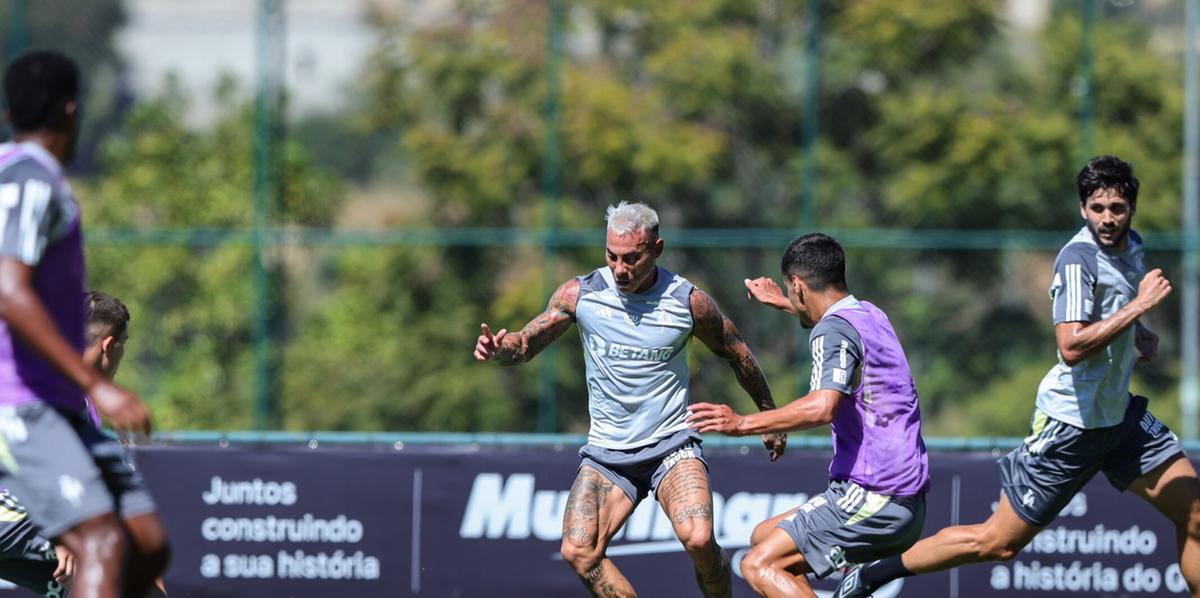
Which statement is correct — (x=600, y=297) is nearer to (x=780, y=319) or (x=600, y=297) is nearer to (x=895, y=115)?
(x=780, y=319)

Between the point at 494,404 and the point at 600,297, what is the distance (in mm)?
7833

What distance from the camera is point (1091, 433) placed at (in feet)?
24.1

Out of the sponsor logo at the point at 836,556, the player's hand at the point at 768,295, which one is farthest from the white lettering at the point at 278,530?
the sponsor logo at the point at 836,556

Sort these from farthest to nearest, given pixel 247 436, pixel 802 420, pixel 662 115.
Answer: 1. pixel 662 115
2. pixel 247 436
3. pixel 802 420

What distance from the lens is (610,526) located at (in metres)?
7.20

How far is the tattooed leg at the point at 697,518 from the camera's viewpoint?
22.9 feet

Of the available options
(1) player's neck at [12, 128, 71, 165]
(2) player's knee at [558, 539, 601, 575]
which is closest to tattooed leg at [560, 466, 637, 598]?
(2) player's knee at [558, 539, 601, 575]

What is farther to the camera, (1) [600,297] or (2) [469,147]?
(2) [469,147]

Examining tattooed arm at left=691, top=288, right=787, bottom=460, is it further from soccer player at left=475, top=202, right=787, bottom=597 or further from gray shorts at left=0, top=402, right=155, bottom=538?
gray shorts at left=0, top=402, right=155, bottom=538

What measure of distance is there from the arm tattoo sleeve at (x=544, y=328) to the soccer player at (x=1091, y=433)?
1.78 meters

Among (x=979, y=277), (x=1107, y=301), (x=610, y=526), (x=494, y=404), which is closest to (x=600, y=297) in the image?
(x=610, y=526)

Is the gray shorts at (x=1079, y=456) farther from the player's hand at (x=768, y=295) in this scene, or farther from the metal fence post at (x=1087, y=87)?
the metal fence post at (x=1087, y=87)

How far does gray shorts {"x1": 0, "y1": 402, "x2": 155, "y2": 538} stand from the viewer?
4.87 metres

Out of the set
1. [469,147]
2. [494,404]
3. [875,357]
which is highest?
[469,147]
